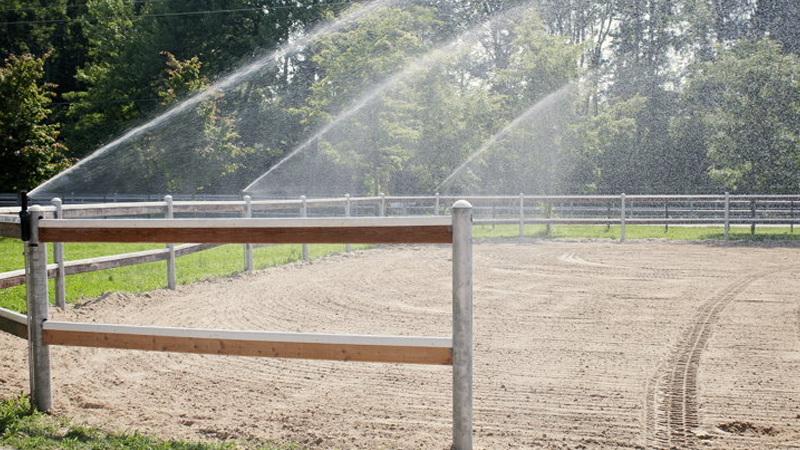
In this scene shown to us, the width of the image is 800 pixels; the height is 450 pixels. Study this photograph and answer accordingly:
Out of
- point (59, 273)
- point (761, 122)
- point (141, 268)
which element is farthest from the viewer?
point (761, 122)

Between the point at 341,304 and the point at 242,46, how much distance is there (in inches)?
1409

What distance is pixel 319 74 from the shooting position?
4034 centimetres

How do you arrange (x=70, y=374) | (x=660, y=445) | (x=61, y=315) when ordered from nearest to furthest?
1. (x=660, y=445)
2. (x=70, y=374)
3. (x=61, y=315)

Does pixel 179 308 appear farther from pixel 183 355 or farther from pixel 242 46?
pixel 242 46

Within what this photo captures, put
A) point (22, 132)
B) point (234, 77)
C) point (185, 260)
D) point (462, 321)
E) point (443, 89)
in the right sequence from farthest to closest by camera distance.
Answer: point (234, 77) → point (443, 89) → point (22, 132) → point (185, 260) → point (462, 321)

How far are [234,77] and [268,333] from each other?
123ft

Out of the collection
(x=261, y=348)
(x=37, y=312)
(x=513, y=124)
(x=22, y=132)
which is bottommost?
(x=261, y=348)

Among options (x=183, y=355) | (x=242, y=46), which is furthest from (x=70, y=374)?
(x=242, y=46)

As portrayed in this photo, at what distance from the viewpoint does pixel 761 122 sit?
19.8 meters

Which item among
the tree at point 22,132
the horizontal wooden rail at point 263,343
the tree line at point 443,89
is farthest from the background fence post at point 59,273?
the tree at point 22,132

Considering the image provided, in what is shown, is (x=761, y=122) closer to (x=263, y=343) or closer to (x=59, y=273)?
(x=59, y=273)

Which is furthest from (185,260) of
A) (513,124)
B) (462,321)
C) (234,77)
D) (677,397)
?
(234,77)

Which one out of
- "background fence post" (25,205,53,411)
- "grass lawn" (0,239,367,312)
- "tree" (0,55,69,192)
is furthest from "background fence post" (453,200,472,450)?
"tree" (0,55,69,192)

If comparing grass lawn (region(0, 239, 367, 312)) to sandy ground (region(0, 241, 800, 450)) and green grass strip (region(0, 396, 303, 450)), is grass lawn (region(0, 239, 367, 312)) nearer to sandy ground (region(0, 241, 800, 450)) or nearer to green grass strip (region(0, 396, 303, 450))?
sandy ground (region(0, 241, 800, 450))
